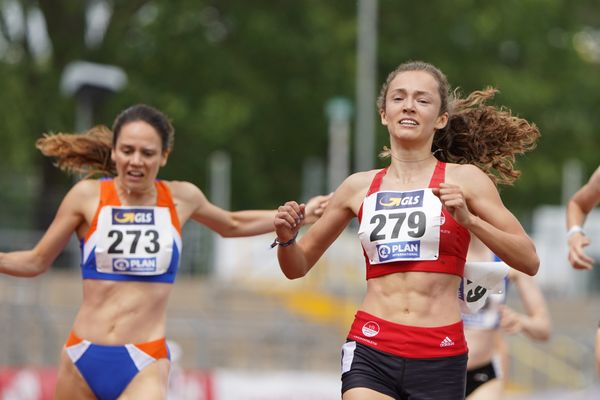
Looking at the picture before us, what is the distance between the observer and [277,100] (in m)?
33.3

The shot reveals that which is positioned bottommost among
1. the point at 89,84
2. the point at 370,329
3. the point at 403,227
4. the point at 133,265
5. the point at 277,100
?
the point at 370,329

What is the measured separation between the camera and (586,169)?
37.2 metres

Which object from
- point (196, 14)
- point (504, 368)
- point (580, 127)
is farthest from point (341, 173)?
point (504, 368)

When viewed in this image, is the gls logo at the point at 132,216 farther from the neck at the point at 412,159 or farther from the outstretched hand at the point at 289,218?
the neck at the point at 412,159

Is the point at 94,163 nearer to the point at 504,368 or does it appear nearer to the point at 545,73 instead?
the point at 504,368

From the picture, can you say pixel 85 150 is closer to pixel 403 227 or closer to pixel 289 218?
pixel 289 218

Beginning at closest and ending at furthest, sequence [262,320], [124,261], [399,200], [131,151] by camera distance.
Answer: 1. [399,200]
2. [124,261]
3. [131,151]
4. [262,320]

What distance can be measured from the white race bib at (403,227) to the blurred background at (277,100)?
46.2 ft

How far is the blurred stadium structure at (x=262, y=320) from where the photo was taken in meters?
12.4

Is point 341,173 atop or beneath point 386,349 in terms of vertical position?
atop

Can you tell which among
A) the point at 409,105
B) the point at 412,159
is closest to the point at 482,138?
the point at 412,159

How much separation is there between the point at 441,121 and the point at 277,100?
90.5ft

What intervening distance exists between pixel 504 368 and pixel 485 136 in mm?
3083

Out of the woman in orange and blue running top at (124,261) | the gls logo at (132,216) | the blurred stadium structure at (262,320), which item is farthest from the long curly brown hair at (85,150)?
the blurred stadium structure at (262,320)
